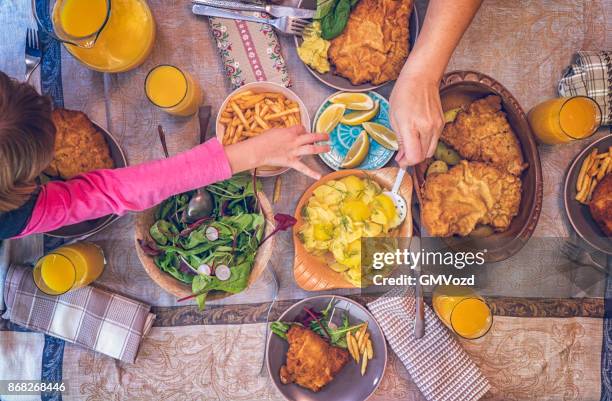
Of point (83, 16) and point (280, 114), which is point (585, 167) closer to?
point (280, 114)

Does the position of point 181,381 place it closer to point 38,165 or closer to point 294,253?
point 294,253

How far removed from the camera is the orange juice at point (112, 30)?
1.14 m

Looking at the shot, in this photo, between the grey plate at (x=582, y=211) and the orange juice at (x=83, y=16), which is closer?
the orange juice at (x=83, y=16)

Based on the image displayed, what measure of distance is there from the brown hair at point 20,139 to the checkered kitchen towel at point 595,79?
4.60ft

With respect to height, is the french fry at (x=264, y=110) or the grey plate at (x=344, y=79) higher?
the grey plate at (x=344, y=79)

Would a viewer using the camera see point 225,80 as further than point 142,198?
Yes

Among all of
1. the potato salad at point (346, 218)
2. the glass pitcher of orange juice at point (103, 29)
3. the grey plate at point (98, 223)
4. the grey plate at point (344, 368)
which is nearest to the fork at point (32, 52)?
the glass pitcher of orange juice at point (103, 29)

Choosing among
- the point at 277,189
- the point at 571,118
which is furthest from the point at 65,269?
the point at 571,118

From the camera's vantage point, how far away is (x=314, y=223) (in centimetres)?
123

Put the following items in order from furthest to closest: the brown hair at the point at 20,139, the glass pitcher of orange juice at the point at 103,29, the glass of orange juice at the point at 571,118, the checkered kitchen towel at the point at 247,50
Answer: the checkered kitchen towel at the point at 247,50, the glass of orange juice at the point at 571,118, the glass pitcher of orange juice at the point at 103,29, the brown hair at the point at 20,139

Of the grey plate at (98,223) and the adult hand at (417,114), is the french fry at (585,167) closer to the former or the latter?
the adult hand at (417,114)

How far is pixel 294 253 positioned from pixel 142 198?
45 centimetres

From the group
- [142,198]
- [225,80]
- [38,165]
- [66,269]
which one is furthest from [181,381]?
[225,80]

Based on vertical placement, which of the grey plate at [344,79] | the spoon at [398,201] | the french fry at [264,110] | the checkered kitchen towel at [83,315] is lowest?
the checkered kitchen towel at [83,315]
